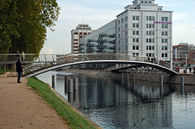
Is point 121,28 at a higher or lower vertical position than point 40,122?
higher

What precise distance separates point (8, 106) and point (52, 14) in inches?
929

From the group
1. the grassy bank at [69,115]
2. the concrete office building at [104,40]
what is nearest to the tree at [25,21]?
the grassy bank at [69,115]

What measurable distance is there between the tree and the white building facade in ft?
178

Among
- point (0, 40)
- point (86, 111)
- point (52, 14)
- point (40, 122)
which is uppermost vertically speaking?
point (52, 14)

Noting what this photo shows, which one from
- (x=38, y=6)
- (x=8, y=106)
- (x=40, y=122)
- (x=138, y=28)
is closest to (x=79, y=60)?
(x=38, y=6)

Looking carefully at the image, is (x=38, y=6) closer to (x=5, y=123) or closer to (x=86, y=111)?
(x=86, y=111)

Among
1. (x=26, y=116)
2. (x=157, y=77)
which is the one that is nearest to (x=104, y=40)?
(x=157, y=77)

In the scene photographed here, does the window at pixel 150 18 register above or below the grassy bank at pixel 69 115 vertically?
above

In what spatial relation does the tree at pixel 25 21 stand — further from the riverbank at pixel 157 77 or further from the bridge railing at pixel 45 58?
the riverbank at pixel 157 77

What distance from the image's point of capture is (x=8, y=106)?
1183 centimetres

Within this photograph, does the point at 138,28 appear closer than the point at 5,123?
No

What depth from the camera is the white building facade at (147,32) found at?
88562 mm

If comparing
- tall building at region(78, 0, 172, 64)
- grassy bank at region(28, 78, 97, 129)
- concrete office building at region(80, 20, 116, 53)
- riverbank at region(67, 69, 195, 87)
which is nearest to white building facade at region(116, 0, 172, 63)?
tall building at region(78, 0, 172, 64)

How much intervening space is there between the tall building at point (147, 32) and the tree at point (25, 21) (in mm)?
54172
